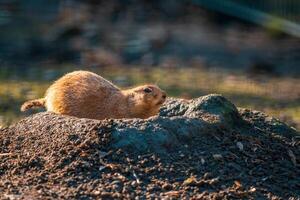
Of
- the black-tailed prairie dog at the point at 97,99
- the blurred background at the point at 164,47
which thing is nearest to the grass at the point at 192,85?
the blurred background at the point at 164,47

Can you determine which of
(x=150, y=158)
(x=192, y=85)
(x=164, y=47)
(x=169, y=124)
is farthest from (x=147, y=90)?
(x=164, y=47)

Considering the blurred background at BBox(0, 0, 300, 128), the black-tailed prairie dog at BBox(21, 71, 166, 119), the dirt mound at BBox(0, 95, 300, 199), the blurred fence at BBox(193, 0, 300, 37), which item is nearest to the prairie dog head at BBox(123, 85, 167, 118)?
the black-tailed prairie dog at BBox(21, 71, 166, 119)

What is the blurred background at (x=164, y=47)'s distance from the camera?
10.6 metres

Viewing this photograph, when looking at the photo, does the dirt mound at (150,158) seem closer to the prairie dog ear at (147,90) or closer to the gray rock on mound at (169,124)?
Result: the gray rock on mound at (169,124)

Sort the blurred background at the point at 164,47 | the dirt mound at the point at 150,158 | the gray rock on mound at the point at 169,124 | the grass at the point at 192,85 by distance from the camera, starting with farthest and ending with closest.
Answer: the blurred background at the point at 164,47 < the grass at the point at 192,85 < the gray rock on mound at the point at 169,124 < the dirt mound at the point at 150,158

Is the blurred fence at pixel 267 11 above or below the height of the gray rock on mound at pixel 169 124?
below

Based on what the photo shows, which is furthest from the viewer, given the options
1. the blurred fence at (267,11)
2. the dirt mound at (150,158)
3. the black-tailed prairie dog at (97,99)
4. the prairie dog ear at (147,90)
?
the blurred fence at (267,11)

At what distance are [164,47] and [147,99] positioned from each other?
5988 millimetres

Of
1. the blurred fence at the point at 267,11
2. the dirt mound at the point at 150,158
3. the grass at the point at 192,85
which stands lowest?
the grass at the point at 192,85

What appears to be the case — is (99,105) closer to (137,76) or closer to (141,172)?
(141,172)

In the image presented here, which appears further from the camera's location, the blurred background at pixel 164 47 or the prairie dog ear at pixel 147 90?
the blurred background at pixel 164 47

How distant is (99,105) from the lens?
658 cm

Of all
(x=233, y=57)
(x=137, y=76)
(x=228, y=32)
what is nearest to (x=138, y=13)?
(x=228, y=32)

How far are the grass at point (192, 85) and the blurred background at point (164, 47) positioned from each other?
11 millimetres
